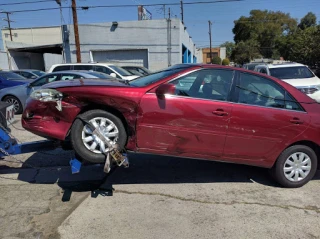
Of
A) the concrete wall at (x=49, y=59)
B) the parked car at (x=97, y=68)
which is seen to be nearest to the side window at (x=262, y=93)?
the parked car at (x=97, y=68)

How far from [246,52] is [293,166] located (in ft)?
218

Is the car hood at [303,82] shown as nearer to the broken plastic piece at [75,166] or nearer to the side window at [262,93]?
the side window at [262,93]

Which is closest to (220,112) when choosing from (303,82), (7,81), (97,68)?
(303,82)

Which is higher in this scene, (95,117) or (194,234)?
(95,117)

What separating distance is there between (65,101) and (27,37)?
55.8 meters

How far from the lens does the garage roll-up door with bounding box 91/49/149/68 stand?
25.1m

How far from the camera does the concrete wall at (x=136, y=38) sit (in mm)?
24062

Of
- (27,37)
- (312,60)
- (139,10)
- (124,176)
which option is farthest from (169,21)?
(27,37)

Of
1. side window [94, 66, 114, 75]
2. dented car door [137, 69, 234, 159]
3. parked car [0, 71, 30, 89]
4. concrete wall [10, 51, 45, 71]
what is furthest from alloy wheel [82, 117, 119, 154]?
concrete wall [10, 51, 45, 71]

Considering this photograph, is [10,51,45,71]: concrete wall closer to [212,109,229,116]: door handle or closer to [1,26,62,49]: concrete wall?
[1,26,62,49]: concrete wall

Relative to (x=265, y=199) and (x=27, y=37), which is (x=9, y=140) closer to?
(x=265, y=199)

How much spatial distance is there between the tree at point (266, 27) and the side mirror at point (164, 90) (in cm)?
7221

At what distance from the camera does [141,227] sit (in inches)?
137

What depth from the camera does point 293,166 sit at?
453 centimetres
